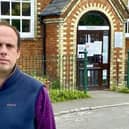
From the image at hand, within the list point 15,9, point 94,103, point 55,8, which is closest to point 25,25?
point 15,9

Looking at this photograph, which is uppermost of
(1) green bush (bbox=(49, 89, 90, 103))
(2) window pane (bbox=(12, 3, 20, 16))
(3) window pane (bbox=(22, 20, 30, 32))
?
(2) window pane (bbox=(12, 3, 20, 16))

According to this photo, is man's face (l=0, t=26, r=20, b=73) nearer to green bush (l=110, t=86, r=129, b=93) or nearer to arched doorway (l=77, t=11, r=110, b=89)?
green bush (l=110, t=86, r=129, b=93)

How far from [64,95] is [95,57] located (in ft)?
11.4

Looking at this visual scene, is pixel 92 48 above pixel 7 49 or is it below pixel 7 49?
above

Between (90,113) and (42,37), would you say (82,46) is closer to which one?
(42,37)

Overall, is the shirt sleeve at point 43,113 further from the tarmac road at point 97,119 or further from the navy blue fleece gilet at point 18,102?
the tarmac road at point 97,119

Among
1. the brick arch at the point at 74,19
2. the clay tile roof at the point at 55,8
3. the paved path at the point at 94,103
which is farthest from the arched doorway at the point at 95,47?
the paved path at the point at 94,103

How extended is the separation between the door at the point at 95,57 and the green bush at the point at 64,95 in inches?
82.6

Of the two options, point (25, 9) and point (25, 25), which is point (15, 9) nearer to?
point (25, 9)

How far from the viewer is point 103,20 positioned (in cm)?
1717

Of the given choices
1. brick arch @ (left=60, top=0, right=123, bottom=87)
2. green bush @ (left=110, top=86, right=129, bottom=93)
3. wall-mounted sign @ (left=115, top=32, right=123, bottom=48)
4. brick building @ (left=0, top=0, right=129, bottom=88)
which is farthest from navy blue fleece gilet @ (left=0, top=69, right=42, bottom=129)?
wall-mounted sign @ (left=115, top=32, right=123, bottom=48)

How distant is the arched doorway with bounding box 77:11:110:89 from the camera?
16.6m

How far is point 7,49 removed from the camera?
293cm

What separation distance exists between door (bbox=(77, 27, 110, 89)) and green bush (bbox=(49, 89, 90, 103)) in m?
2.10
